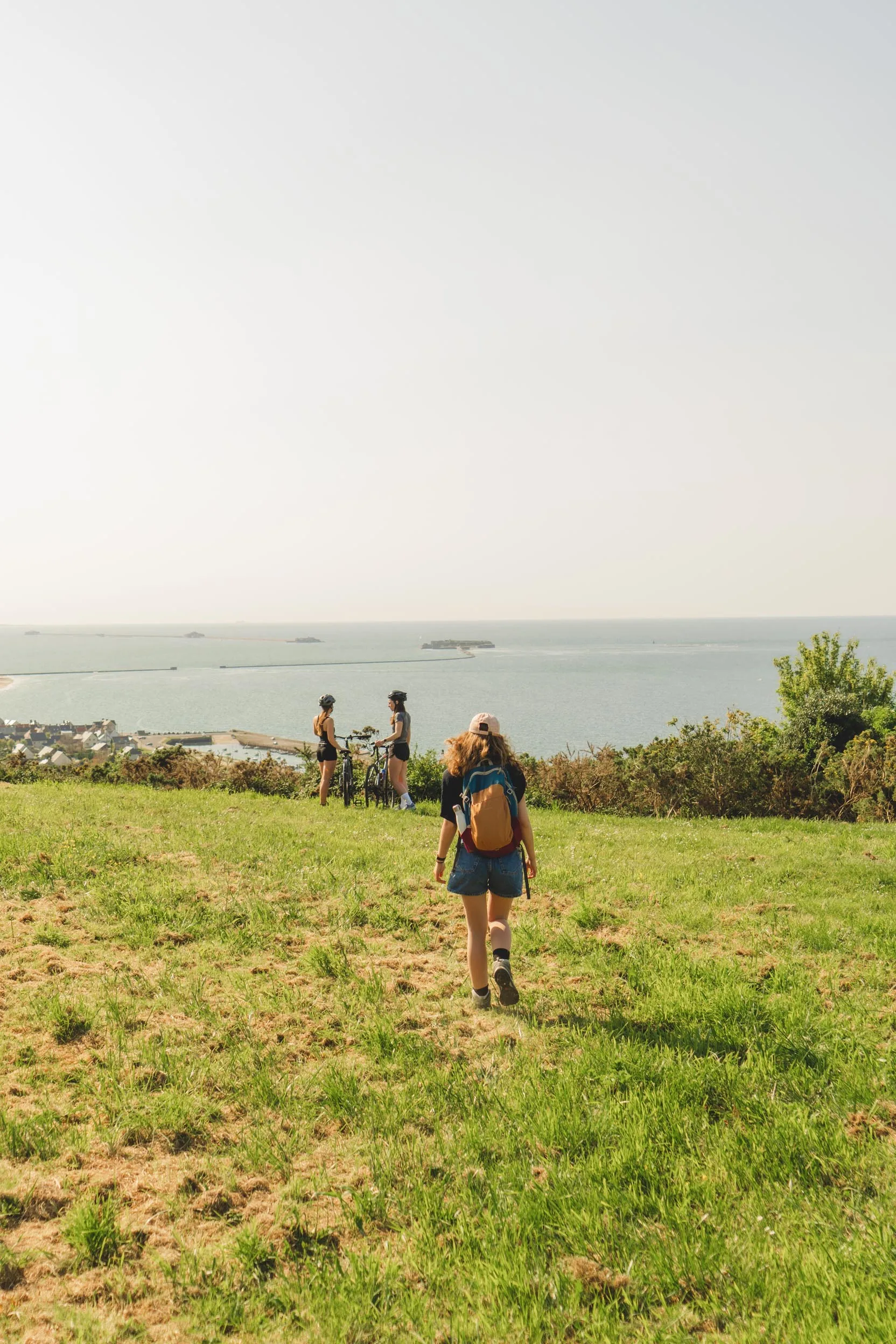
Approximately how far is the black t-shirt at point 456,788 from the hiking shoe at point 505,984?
1133 mm

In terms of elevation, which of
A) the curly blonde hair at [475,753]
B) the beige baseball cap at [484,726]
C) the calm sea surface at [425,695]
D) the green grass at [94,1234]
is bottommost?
the calm sea surface at [425,695]

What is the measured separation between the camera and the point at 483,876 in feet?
18.3

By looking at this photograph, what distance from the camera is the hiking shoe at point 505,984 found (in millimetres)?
5508

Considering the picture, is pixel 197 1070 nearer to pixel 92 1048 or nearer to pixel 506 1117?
pixel 92 1048

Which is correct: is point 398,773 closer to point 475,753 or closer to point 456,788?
Result: point 456,788

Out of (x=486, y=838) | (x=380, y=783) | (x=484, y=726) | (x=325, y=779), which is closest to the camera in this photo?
(x=486, y=838)

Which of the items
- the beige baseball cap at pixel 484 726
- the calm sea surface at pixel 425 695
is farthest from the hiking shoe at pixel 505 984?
the calm sea surface at pixel 425 695

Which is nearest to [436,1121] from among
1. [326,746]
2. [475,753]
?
[475,753]

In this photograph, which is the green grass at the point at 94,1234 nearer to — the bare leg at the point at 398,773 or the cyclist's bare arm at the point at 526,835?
the cyclist's bare arm at the point at 526,835

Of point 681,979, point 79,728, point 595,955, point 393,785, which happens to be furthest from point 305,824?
point 79,728

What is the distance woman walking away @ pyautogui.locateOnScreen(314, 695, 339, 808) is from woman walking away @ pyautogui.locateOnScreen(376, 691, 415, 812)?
1.06 m

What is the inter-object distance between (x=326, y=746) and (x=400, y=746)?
1.79 metres

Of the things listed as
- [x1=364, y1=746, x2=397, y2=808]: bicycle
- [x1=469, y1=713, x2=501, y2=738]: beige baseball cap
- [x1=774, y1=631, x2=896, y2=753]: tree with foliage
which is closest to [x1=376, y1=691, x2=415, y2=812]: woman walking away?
[x1=364, y1=746, x2=397, y2=808]: bicycle

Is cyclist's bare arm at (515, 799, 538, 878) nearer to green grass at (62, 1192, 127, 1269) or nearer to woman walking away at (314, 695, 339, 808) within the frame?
green grass at (62, 1192, 127, 1269)
